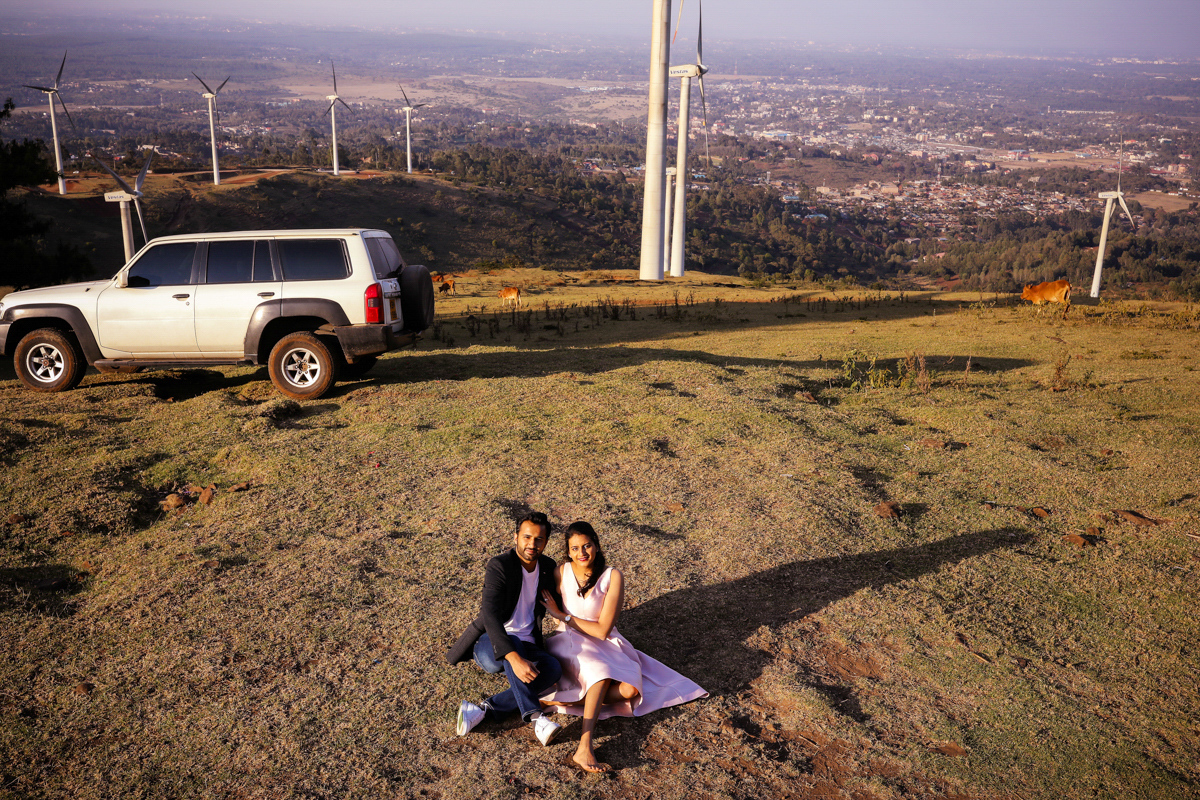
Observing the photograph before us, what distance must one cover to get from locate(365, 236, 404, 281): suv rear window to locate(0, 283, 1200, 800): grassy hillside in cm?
158

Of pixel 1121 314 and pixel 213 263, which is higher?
pixel 213 263

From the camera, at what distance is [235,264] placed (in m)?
10.0

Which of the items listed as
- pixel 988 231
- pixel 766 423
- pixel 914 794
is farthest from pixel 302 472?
pixel 988 231

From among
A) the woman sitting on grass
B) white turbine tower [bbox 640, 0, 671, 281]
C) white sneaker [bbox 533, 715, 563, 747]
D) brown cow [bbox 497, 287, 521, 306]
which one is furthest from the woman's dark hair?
white turbine tower [bbox 640, 0, 671, 281]

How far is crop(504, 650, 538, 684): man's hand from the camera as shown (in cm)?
431

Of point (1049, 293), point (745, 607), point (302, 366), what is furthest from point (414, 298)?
point (1049, 293)

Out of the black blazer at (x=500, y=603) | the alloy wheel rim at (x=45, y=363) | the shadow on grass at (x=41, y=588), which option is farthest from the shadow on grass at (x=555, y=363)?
the black blazer at (x=500, y=603)

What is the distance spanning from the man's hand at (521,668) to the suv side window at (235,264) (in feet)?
24.1

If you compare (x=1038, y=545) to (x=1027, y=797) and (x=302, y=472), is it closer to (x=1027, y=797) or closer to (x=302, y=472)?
(x=1027, y=797)

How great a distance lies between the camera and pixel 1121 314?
63.6 ft

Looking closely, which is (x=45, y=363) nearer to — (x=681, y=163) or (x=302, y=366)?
(x=302, y=366)

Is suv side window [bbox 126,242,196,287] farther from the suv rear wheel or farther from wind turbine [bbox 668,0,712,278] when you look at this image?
wind turbine [bbox 668,0,712,278]

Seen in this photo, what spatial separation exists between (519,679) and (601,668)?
450 mm

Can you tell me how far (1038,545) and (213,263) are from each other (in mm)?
9557
